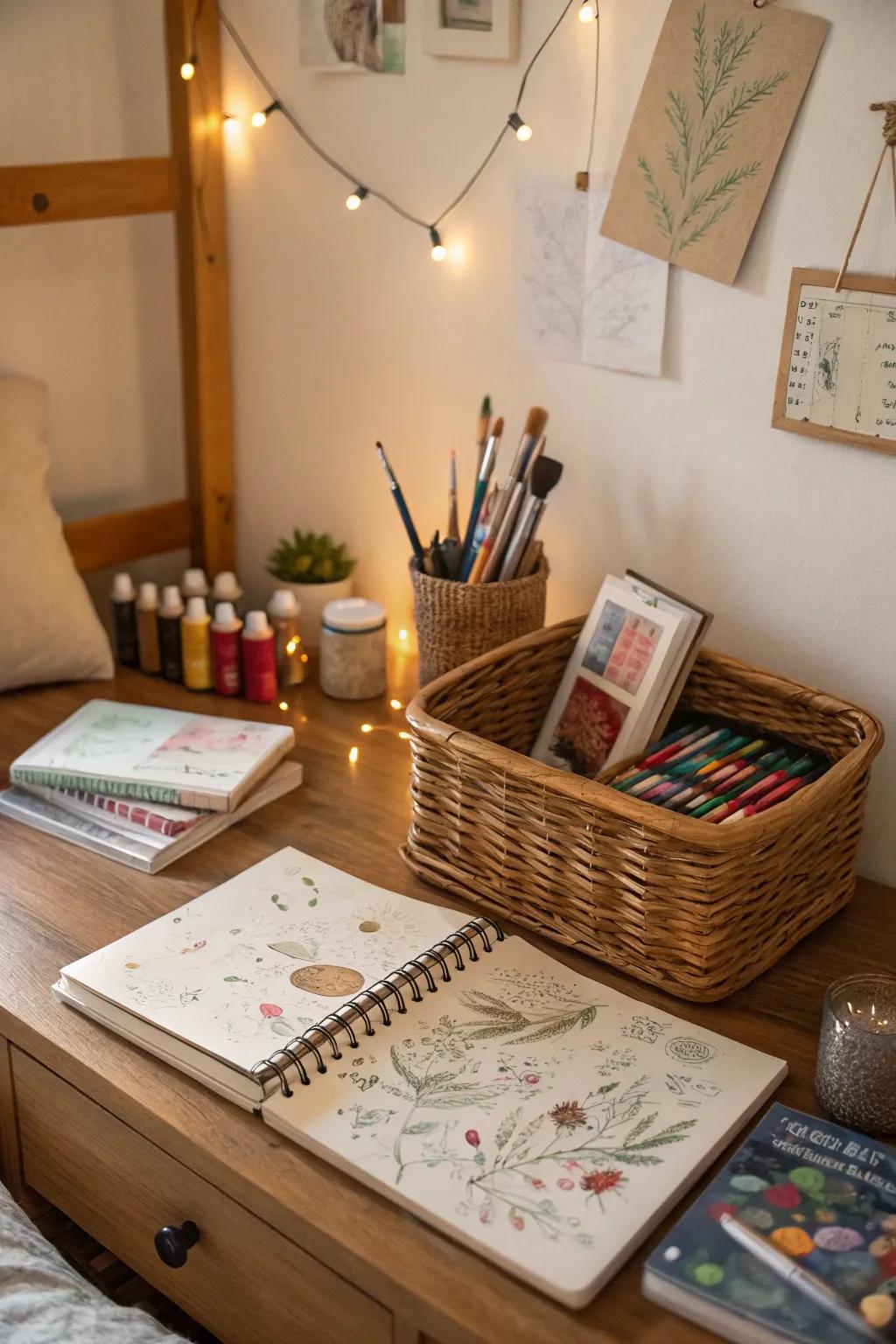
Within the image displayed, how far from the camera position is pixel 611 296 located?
131cm

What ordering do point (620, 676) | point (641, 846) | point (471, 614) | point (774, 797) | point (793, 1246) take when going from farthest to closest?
point (471, 614)
point (620, 676)
point (774, 797)
point (641, 846)
point (793, 1246)

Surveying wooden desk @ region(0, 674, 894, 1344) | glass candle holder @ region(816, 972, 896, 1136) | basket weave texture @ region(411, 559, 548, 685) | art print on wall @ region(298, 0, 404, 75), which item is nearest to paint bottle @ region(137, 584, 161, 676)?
wooden desk @ region(0, 674, 894, 1344)

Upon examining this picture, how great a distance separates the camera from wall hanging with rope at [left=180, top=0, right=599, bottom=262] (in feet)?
4.37

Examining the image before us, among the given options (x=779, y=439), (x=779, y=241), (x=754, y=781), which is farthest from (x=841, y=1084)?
(x=779, y=241)

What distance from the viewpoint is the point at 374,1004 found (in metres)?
0.98

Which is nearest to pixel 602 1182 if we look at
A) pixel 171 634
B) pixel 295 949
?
pixel 295 949

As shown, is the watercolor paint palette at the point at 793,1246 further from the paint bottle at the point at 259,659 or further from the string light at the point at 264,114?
the string light at the point at 264,114

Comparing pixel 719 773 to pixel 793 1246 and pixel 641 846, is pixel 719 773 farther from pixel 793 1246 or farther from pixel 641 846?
pixel 793 1246

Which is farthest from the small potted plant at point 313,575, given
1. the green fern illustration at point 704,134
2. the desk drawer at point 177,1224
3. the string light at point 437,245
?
the desk drawer at point 177,1224

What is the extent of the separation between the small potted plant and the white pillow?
235 millimetres

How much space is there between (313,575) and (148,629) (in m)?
0.20

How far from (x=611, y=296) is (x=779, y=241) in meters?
0.19

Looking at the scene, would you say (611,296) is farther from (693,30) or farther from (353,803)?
(353,803)

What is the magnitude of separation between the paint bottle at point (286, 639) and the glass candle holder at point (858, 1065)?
31.8 inches
